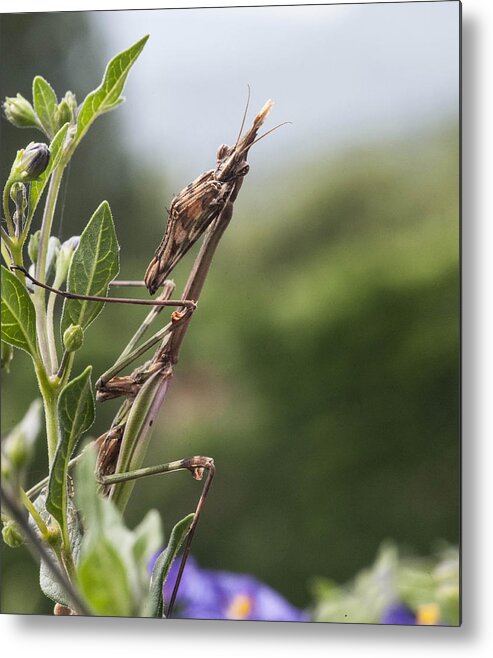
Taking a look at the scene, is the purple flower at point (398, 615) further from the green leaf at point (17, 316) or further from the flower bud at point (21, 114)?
the flower bud at point (21, 114)

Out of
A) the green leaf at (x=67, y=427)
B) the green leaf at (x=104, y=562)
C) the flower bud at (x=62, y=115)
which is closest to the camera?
the green leaf at (x=104, y=562)

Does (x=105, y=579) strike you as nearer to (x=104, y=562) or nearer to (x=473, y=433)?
(x=104, y=562)

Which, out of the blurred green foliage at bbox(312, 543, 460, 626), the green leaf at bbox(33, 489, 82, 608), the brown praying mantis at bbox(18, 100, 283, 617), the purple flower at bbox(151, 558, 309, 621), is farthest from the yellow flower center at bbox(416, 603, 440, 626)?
the green leaf at bbox(33, 489, 82, 608)

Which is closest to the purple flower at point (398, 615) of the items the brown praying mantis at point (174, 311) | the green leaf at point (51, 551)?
the brown praying mantis at point (174, 311)

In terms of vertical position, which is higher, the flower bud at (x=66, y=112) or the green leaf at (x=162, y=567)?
the flower bud at (x=66, y=112)

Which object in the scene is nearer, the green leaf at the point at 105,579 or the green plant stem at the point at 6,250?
the green leaf at the point at 105,579

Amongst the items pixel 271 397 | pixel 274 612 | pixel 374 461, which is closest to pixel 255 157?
pixel 271 397
